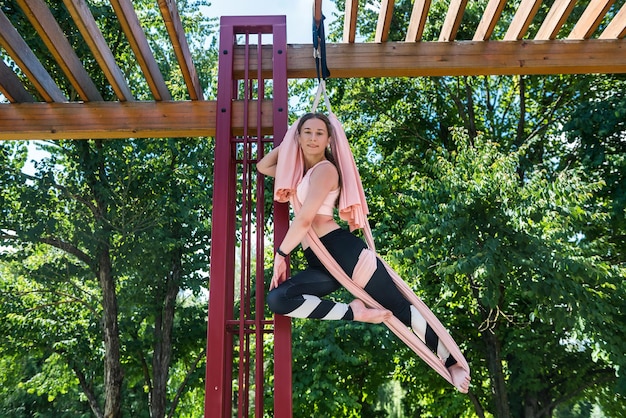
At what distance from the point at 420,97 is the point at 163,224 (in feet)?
16.3

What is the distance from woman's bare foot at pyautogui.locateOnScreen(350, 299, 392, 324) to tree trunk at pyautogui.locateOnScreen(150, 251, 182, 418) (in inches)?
265

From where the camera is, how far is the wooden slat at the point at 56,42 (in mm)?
2195

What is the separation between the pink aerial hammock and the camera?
1.99 meters

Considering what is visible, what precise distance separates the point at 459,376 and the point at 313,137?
109 centimetres

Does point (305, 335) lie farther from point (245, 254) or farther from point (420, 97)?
point (245, 254)

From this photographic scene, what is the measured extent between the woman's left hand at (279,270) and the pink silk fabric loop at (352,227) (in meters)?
0.13

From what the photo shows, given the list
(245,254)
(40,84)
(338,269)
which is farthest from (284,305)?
(40,84)

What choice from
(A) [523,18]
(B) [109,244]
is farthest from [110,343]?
(A) [523,18]

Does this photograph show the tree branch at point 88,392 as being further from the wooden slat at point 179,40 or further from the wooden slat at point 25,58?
the wooden slat at point 179,40

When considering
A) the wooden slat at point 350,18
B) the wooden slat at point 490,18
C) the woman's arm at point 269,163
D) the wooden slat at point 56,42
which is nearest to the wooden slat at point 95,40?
the wooden slat at point 56,42

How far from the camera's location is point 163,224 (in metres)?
7.94

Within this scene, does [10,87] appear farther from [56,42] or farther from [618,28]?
[618,28]

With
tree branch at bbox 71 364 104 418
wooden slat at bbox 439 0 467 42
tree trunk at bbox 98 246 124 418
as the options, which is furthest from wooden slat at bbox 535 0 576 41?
tree branch at bbox 71 364 104 418

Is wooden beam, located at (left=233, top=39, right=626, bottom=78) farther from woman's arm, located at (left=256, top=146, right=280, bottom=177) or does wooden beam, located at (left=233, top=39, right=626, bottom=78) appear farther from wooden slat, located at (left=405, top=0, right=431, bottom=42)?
woman's arm, located at (left=256, top=146, right=280, bottom=177)
